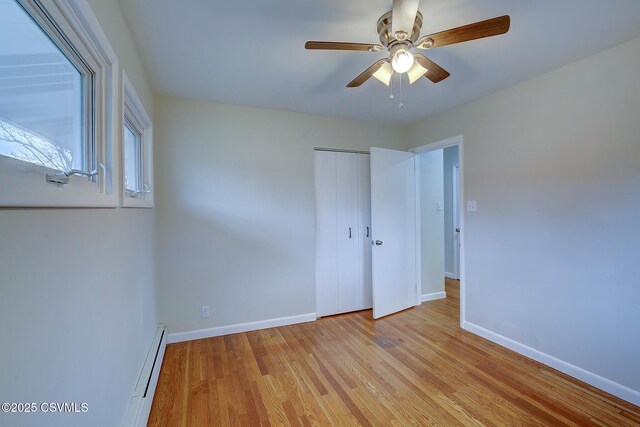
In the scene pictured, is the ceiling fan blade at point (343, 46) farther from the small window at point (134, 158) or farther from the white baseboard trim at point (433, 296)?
the white baseboard trim at point (433, 296)

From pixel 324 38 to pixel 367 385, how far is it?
7.72ft

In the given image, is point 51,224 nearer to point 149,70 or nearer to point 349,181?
point 149,70

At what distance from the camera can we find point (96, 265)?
108 cm

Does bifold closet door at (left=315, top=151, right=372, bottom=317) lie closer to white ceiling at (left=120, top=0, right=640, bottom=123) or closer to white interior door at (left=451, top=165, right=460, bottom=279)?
white ceiling at (left=120, top=0, right=640, bottom=123)

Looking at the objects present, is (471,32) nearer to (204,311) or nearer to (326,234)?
(326,234)

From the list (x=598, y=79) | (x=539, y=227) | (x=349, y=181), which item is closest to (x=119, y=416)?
(x=349, y=181)

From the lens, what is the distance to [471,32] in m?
1.27

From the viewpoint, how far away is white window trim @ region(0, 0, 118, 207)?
619mm

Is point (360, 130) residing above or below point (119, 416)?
above

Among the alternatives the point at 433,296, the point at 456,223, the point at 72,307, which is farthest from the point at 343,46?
the point at 456,223

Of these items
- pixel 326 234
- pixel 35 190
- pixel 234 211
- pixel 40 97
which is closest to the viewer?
pixel 35 190

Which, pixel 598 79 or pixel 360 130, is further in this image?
pixel 360 130

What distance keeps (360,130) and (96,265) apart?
2.96 metres

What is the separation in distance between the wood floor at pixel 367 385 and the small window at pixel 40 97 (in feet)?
5.29
